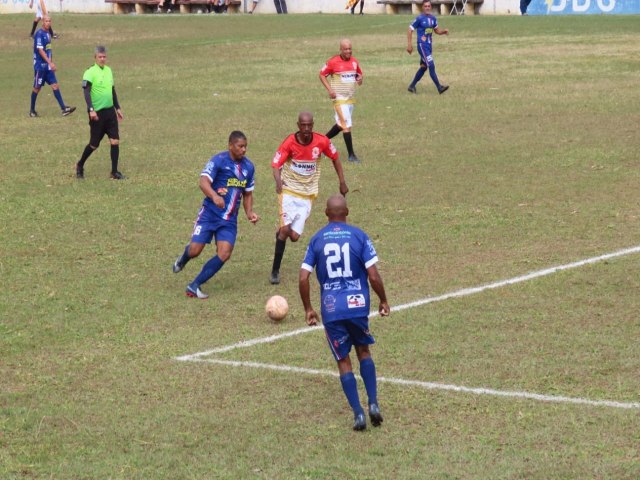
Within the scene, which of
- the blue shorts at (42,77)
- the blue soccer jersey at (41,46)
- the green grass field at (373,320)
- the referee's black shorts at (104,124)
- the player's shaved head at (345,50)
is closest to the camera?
the green grass field at (373,320)

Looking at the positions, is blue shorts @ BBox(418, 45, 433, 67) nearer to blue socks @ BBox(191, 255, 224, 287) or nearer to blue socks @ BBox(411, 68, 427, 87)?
blue socks @ BBox(411, 68, 427, 87)

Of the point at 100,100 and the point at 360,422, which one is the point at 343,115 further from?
the point at 360,422

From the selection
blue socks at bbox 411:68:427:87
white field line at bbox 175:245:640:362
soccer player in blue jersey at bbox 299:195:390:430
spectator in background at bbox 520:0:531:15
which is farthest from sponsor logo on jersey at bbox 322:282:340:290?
spectator in background at bbox 520:0:531:15

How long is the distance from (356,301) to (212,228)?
188 inches

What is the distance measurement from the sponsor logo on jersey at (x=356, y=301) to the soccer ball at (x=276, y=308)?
3065 mm

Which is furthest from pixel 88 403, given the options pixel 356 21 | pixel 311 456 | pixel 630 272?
pixel 356 21

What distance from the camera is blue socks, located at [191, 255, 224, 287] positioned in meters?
13.6

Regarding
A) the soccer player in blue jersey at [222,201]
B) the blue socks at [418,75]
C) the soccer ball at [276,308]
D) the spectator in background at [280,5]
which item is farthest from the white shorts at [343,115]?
the spectator in background at [280,5]

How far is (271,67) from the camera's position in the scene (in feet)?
125

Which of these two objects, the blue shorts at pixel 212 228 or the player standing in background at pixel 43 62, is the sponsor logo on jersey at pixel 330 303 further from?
the player standing in background at pixel 43 62

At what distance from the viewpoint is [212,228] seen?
545 inches

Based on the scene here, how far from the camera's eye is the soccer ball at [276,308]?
12.4 m

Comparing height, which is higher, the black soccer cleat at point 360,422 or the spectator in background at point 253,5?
the black soccer cleat at point 360,422

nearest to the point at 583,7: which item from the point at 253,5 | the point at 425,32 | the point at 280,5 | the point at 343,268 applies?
the point at 280,5
